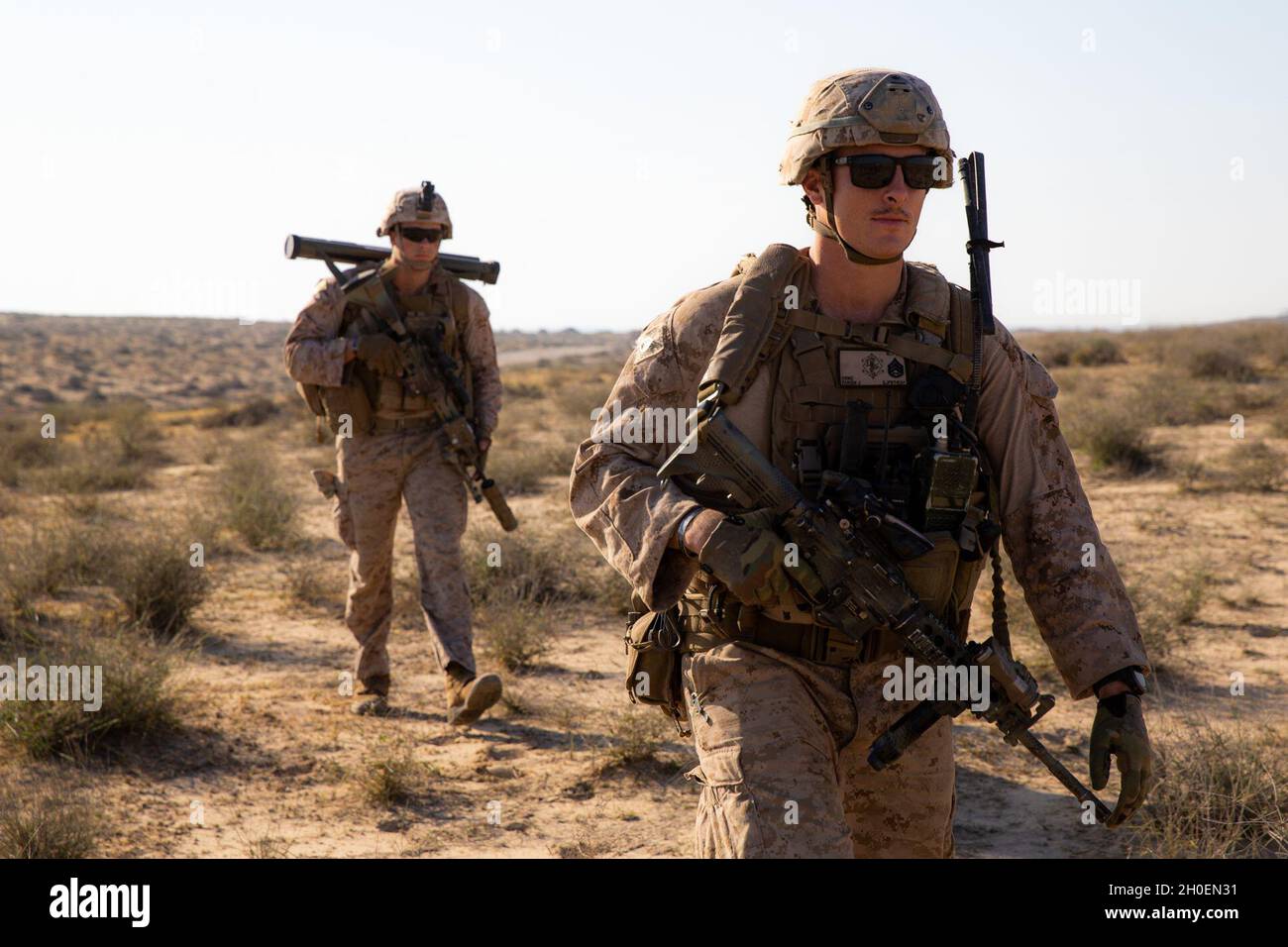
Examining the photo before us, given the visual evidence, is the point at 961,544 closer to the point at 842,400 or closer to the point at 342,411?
the point at 842,400

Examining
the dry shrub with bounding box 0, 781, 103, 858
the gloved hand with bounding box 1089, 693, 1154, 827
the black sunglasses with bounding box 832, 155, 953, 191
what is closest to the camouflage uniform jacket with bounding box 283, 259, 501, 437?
the dry shrub with bounding box 0, 781, 103, 858

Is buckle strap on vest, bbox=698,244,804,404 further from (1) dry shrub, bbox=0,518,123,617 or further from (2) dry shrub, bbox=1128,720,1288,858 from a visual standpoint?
(1) dry shrub, bbox=0,518,123,617

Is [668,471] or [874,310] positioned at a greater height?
[874,310]

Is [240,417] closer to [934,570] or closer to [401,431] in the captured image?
[401,431]

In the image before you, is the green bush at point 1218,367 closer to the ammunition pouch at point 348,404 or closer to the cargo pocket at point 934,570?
the ammunition pouch at point 348,404

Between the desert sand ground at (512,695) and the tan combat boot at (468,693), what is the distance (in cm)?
14

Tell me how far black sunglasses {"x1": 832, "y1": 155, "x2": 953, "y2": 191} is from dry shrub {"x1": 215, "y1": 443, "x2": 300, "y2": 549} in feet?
27.5

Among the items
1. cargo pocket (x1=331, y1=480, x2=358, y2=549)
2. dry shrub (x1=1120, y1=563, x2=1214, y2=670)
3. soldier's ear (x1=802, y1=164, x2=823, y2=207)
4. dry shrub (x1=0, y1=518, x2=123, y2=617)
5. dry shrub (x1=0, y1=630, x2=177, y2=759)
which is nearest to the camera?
soldier's ear (x1=802, y1=164, x2=823, y2=207)

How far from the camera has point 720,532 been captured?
2.68 m

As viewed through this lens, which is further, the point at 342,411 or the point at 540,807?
the point at 342,411

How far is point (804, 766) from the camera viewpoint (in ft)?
8.80

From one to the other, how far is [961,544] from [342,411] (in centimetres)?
394

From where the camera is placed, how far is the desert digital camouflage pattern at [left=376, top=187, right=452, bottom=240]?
19.8 feet
